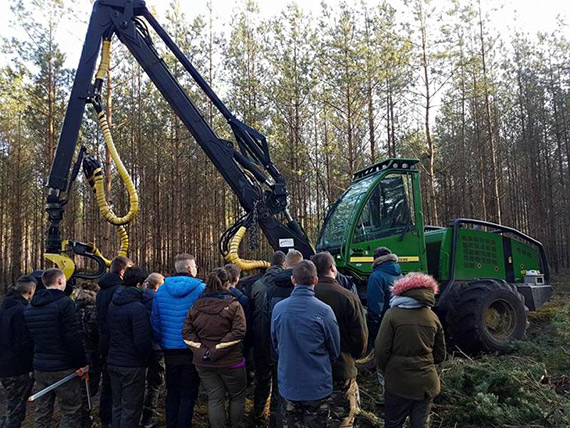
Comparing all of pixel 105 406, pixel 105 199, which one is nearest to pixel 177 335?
pixel 105 406

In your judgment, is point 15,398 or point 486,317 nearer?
point 15,398

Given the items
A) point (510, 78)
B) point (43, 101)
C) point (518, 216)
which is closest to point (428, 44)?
point (510, 78)

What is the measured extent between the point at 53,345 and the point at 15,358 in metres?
0.78

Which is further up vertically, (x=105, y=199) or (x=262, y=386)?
(x=105, y=199)

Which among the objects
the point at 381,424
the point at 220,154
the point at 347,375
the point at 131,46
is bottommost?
the point at 381,424

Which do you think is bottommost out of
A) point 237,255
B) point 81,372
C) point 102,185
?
point 81,372

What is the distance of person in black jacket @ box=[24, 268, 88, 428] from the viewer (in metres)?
4.48

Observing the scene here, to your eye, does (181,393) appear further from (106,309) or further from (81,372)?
(106,309)

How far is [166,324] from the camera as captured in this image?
183 inches

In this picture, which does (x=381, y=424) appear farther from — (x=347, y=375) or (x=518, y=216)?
(x=518, y=216)

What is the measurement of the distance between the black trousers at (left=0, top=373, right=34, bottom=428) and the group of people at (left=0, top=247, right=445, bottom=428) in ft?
0.04

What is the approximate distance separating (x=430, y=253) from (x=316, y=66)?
39.0 ft

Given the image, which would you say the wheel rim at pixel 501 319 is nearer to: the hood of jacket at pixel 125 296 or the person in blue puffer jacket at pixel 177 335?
the person in blue puffer jacket at pixel 177 335

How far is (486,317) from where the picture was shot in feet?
25.0
